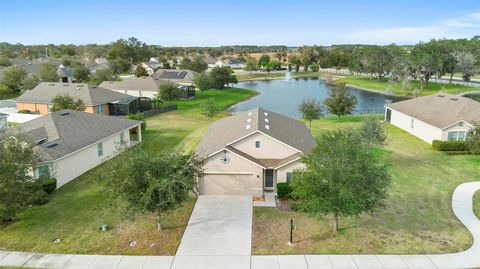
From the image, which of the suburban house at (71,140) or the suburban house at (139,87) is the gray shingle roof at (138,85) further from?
the suburban house at (71,140)

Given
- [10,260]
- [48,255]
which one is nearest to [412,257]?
[48,255]

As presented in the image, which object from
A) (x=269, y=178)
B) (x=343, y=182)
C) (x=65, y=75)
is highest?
(x=65, y=75)

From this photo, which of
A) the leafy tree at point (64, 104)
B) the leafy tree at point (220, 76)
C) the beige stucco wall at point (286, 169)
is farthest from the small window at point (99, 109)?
the leafy tree at point (220, 76)

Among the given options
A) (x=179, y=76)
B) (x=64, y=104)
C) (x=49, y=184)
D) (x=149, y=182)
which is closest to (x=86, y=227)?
(x=149, y=182)

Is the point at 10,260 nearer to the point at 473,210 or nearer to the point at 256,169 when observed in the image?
the point at 256,169

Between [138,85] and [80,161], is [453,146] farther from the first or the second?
[138,85]

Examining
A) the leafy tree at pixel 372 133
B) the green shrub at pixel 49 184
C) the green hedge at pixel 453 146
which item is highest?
the leafy tree at pixel 372 133
